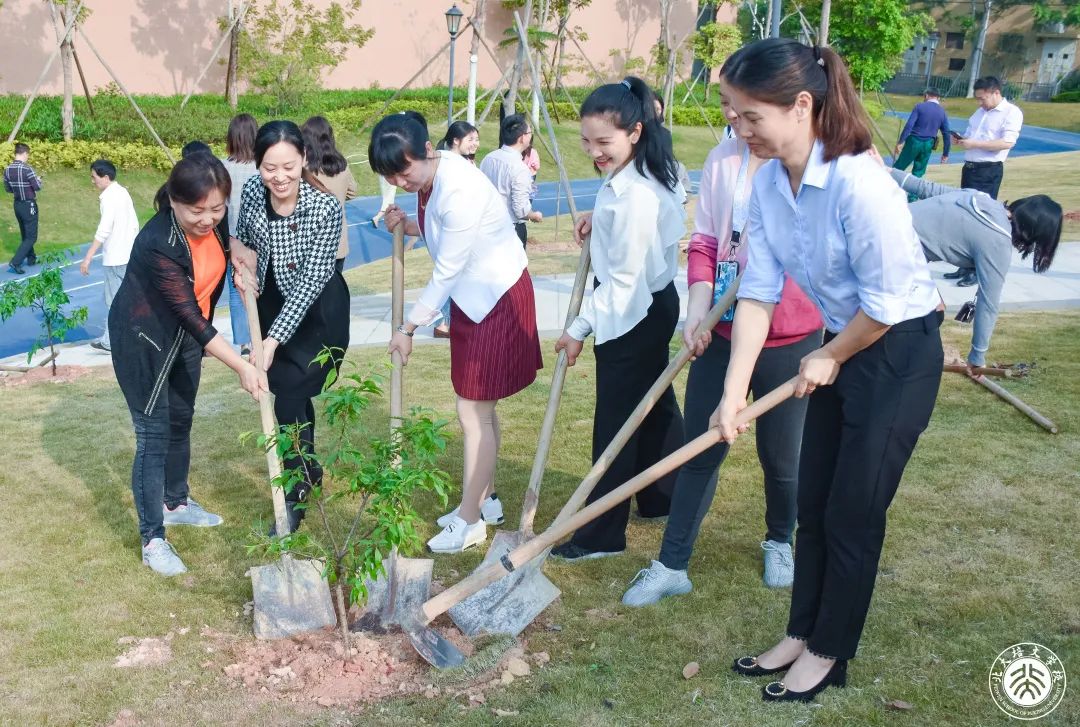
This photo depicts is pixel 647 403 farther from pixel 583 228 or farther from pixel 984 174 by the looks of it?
pixel 984 174

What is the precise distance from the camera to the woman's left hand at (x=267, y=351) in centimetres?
326

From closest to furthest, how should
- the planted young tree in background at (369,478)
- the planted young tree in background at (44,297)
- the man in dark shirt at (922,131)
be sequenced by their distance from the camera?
the planted young tree in background at (369,478), the planted young tree in background at (44,297), the man in dark shirt at (922,131)

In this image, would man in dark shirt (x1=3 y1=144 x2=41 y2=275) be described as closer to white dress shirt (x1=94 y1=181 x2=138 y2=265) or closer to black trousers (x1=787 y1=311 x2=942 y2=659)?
white dress shirt (x1=94 y1=181 x2=138 y2=265)

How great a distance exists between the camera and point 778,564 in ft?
10.7

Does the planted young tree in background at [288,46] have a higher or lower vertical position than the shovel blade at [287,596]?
higher

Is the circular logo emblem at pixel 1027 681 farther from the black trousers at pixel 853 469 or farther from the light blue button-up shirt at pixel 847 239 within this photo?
the light blue button-up shirt at pixel 847 239

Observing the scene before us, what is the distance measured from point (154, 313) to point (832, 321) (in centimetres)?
225

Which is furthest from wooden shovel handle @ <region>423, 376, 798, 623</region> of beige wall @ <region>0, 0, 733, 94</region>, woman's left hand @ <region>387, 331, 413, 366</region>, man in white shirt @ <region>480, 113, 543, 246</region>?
beige wall @ <region>0, 0, 733, 94</region>

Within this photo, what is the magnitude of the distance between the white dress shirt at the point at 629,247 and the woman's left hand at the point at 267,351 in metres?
1.05

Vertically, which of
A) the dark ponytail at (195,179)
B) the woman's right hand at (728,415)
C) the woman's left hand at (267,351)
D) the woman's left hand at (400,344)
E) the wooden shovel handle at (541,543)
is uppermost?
the dark ponytail at (195,179)

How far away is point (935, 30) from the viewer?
1678 inches

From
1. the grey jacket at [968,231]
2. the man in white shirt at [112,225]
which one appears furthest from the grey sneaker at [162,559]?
the man in white shirt at [112,225]

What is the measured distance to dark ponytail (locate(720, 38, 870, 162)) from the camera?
204 centimetres

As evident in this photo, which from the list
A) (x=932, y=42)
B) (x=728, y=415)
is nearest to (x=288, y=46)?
(x=728, y=415)
